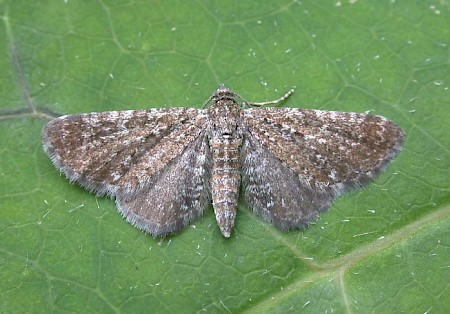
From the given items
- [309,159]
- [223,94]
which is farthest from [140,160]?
[309,159]

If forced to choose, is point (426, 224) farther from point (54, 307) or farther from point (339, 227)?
point (54, 307)

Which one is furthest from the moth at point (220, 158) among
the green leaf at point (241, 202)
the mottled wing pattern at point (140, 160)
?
the green leaf at point (241, 202)

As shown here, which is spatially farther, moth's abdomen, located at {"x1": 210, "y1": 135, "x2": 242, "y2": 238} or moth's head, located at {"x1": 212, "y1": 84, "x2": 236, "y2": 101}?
moth's head, located at {"x1": 212, "y1": 84, "x2": 236, "y2": 101}

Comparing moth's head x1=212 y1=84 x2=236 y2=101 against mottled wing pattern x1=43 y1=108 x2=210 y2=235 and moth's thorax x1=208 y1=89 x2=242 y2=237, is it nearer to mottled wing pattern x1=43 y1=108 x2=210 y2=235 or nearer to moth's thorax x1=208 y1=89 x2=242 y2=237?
moth's thorax x1=208 y1=89 x2=242 y2=237

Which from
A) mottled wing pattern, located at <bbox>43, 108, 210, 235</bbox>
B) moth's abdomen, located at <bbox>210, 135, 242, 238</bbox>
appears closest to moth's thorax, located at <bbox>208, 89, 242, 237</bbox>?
moth's abdomen, located at <bbox>210, 135, 242, 238</bbox>

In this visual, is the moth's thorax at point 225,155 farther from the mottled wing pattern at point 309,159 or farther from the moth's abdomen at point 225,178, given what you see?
the mottled wing pattern at point 309,159

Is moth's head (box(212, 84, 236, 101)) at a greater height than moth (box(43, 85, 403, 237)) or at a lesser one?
greater
